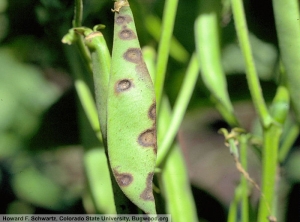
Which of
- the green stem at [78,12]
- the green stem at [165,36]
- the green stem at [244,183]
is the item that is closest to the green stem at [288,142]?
the green stem at [244,183]

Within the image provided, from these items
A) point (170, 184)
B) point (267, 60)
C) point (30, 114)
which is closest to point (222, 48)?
point (267, 60)

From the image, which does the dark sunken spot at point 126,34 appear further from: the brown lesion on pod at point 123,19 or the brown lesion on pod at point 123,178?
the brown lesion on pod at point 123,178

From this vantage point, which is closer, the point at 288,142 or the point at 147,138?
the point at 147,138

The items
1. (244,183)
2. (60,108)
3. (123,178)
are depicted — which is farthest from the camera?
(60,108)

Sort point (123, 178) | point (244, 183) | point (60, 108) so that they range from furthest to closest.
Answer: point (60, 108) → point (244, 183) → point (123, 178)

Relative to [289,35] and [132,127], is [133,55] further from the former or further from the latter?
[289,35]

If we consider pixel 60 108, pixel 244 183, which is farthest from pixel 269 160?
pixel 60 108
